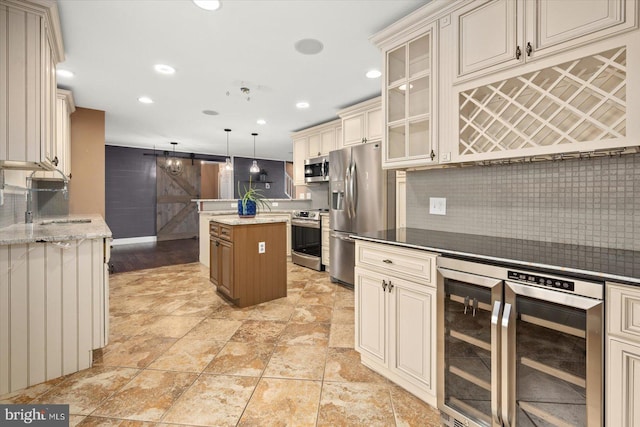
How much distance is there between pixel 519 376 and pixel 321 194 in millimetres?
4774

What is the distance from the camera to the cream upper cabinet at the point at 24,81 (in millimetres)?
1848

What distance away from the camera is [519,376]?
124 centimetres

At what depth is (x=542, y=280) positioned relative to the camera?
3.74ft

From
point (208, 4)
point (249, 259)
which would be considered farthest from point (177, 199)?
point (208, 4)

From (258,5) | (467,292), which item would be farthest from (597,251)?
(258,5)

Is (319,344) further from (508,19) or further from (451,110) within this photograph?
(508,19)

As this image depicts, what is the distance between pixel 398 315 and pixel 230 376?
1.15 metres

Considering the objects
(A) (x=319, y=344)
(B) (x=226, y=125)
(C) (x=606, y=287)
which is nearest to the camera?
(C) (x=606, y=287)

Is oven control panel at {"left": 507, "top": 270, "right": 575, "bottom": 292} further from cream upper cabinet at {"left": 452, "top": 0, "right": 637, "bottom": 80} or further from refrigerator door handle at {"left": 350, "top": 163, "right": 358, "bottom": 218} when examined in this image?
refrigerator door handle at {"left": 350, "top": 163, "right": 358, "bottom": 218}

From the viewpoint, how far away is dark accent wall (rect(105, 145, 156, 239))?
7.38 meters

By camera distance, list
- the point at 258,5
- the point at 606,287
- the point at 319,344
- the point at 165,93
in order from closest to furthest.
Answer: the point at 606,287
the point at 258,5
the point at 319,344
the point at 165,93

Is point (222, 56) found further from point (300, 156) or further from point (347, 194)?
point (300, 156)

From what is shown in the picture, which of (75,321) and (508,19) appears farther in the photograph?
(75,321)

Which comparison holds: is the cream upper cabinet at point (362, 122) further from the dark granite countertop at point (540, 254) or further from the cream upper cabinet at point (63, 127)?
the cream upper cabinet at point (63, 127)
